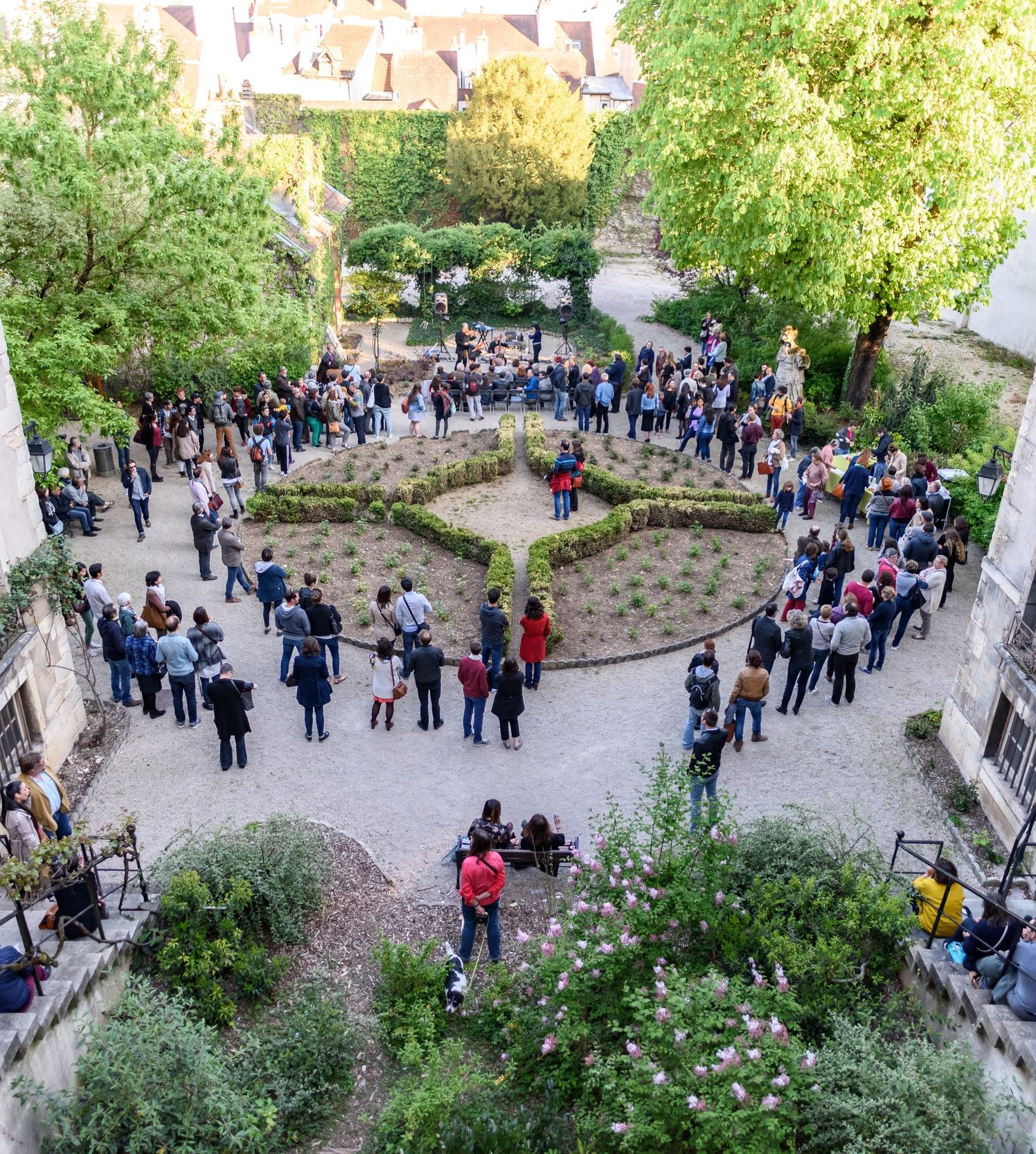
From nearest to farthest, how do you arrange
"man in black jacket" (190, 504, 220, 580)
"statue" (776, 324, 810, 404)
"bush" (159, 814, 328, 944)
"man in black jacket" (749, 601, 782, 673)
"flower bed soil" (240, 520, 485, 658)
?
"bush" (159, 814, 328, 944) → "man in black jacket" (749, 601, 782, 673) → "flower bed soil" (240, 520, 485, 658) → "man in black jacket" (190, 504, 220, 580) → "statue" (776, 324, 810, 404)

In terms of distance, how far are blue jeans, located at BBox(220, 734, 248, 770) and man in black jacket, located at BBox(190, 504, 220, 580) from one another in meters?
4.56

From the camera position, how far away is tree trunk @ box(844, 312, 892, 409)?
2195 centimetres

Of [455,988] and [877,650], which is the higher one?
[877,650]

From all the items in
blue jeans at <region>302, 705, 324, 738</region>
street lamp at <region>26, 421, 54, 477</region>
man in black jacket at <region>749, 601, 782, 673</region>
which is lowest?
blue jeans at <region>302, 705, 324, 738</region>

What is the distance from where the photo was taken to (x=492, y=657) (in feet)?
42.6

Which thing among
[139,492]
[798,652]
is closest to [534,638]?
[798,652]

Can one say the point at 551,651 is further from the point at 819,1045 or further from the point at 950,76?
the point at 950,76

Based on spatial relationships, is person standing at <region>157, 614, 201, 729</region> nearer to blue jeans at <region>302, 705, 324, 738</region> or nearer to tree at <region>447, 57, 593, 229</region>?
blue jeans at <region>302, 705, 324, 738</region>

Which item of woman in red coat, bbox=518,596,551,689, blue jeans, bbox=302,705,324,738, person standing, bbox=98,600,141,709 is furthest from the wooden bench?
person standing, bbox=98,600,141,709

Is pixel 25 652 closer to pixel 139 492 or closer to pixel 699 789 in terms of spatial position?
pixel 139 492

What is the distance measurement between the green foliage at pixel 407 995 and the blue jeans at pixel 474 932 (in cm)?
26

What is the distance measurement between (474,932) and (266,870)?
2.05 meters

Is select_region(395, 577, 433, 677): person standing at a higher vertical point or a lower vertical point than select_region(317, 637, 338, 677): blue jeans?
higher

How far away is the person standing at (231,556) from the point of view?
48.1 ft
